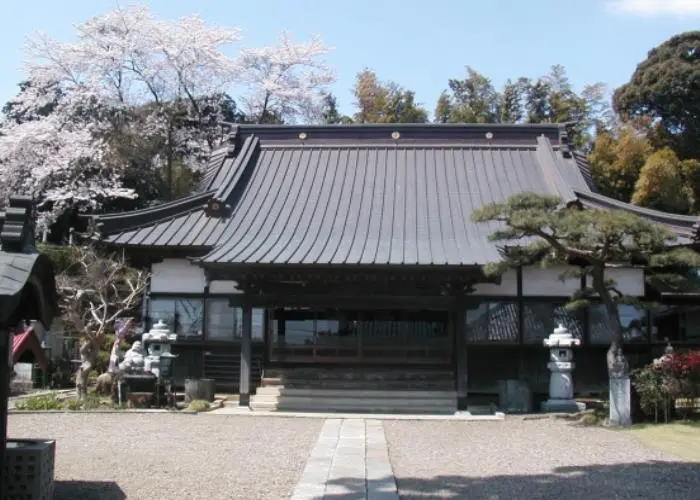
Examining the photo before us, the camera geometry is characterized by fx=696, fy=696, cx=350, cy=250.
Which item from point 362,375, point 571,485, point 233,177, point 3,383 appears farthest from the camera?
point 233,177

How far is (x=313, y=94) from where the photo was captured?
35.9 meters

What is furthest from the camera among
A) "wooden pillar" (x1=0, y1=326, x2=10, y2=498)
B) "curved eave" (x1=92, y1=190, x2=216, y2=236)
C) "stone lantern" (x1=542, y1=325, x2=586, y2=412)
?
"curved eave" (x1=92, y1=190, x2=216, y2=236)

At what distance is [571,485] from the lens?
24.2 feet

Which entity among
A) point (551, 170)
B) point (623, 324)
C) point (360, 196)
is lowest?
point (623, 324)

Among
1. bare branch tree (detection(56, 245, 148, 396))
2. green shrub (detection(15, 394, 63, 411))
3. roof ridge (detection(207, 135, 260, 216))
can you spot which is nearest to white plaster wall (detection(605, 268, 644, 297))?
roof ridge (detection(207, 135, 260, 216))

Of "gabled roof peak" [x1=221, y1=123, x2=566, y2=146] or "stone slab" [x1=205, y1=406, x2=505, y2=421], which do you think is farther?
"gabled roof peak" [x1=221, y1=123, x2=566, y2=146]

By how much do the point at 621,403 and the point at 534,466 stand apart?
168 inches

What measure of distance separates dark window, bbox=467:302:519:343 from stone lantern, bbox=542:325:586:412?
1.45 metres

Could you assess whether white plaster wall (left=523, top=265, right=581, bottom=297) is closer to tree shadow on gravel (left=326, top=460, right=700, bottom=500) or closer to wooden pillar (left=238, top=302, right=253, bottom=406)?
wooden pillar (left=238, top=302, right=253, bottom=406)

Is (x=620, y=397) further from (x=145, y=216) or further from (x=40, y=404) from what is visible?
(x=145, y=216)

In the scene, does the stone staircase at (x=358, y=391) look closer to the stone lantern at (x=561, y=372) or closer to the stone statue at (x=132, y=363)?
the stone lantern at (x=561, y=372)

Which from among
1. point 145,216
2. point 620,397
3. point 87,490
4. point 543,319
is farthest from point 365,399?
point 87,490

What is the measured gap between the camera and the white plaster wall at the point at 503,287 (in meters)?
16.4

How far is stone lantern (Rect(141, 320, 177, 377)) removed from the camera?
15406 mm
